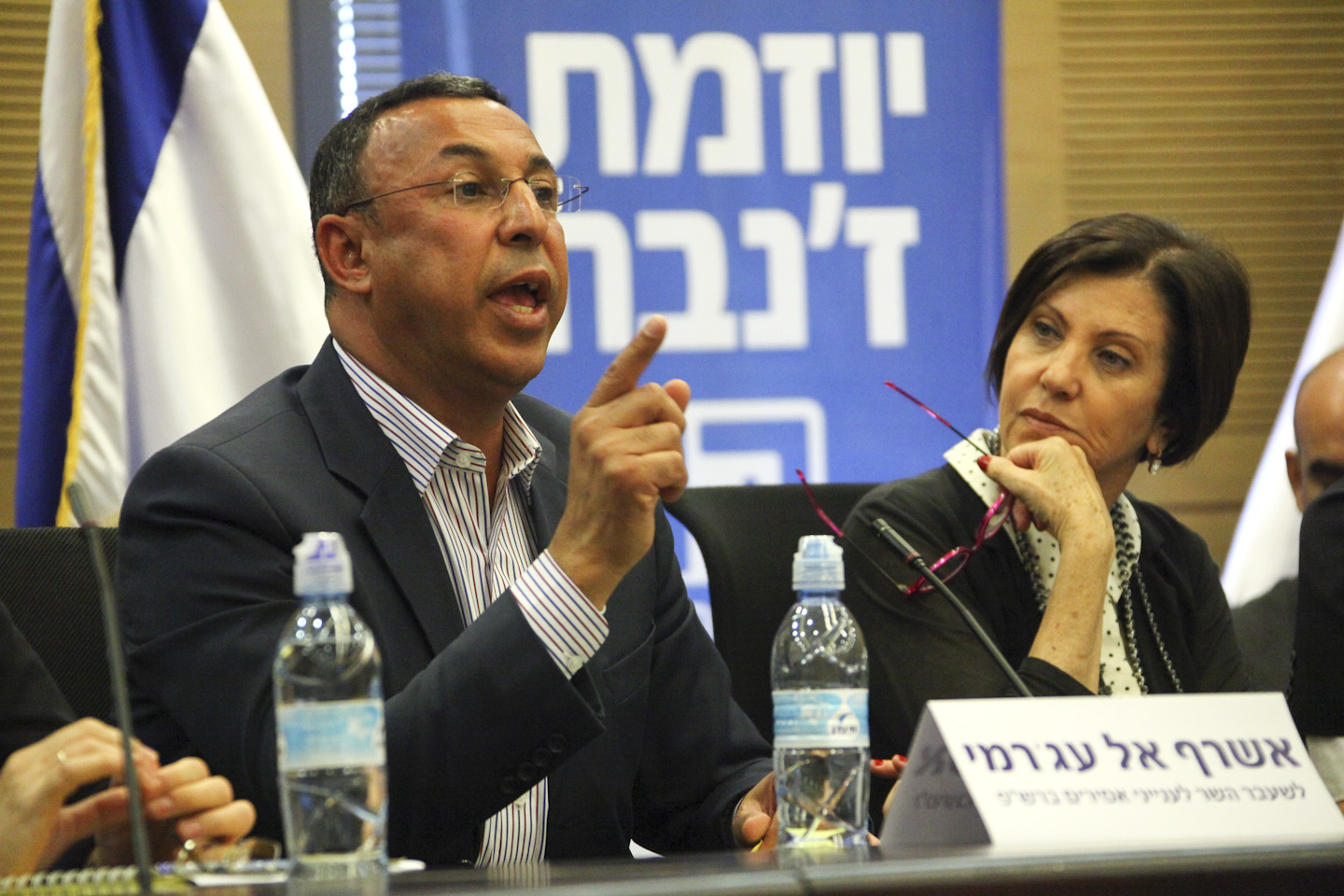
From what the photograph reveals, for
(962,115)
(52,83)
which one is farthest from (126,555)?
(962,115)

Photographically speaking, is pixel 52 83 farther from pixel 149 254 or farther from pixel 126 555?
pixel 126 555

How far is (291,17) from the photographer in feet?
11.5

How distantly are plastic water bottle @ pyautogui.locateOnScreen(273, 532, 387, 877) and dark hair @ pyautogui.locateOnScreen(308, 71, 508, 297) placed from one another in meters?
0.84

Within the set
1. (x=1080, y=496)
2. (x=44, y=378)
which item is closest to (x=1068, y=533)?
(x=1080, y=496)

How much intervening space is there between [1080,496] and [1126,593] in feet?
0.91

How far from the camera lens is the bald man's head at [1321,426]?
2385 millimetres

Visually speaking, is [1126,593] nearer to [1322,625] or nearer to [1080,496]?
[1080,496]

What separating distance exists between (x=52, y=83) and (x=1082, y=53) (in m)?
2.58

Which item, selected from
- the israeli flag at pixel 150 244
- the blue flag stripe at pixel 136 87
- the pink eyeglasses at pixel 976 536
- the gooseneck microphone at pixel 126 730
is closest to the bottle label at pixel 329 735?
the gooseneck microphone at pixel 126 730

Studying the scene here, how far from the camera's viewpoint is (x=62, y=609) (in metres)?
1.75

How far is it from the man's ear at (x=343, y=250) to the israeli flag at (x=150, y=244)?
0.74 meters

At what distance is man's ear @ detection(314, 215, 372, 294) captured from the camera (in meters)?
1.90

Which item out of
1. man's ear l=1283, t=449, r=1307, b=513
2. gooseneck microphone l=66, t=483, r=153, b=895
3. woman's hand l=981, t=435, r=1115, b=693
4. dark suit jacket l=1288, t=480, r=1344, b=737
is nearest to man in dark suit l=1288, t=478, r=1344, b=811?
dark suit jacket l=1288, t=480, r=1344, b=737

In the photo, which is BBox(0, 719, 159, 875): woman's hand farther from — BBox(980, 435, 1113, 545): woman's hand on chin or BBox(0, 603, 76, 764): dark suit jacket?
BBox(980, 435, 1113, 545): woman's hand on chin
